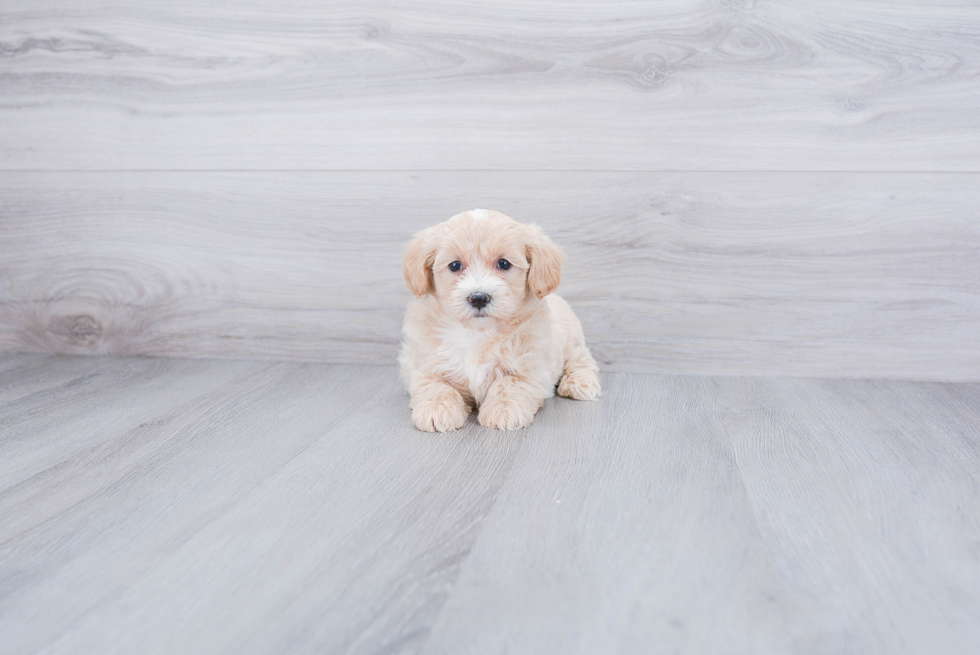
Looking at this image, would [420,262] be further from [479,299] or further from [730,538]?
[730,538]

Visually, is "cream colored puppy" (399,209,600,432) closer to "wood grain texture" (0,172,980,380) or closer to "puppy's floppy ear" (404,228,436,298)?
"puppy's floppy ear" (404,228,436,298)

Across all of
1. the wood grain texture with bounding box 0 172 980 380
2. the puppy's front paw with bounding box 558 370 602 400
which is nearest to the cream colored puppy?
the puppy's front paw with bounding box 558 370 602 400

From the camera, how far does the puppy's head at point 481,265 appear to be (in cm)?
137

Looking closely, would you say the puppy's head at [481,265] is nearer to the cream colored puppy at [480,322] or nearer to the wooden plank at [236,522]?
the cream colored puppy at [480,322]

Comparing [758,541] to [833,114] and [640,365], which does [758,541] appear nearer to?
[640,365]

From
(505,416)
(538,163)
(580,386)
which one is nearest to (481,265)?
(505,416)

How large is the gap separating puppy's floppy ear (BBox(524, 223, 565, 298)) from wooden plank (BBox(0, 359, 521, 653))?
1.06ft

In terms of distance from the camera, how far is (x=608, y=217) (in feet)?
5.87

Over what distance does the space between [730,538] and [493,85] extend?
1.32 metres

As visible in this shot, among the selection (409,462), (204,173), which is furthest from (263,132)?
(409,462)

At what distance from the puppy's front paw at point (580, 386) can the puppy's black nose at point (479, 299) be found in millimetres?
381

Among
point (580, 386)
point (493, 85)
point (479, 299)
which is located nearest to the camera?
point (479, 299)

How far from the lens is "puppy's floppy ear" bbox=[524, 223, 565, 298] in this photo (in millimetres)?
1415

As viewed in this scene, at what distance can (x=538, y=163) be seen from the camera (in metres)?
1.79
